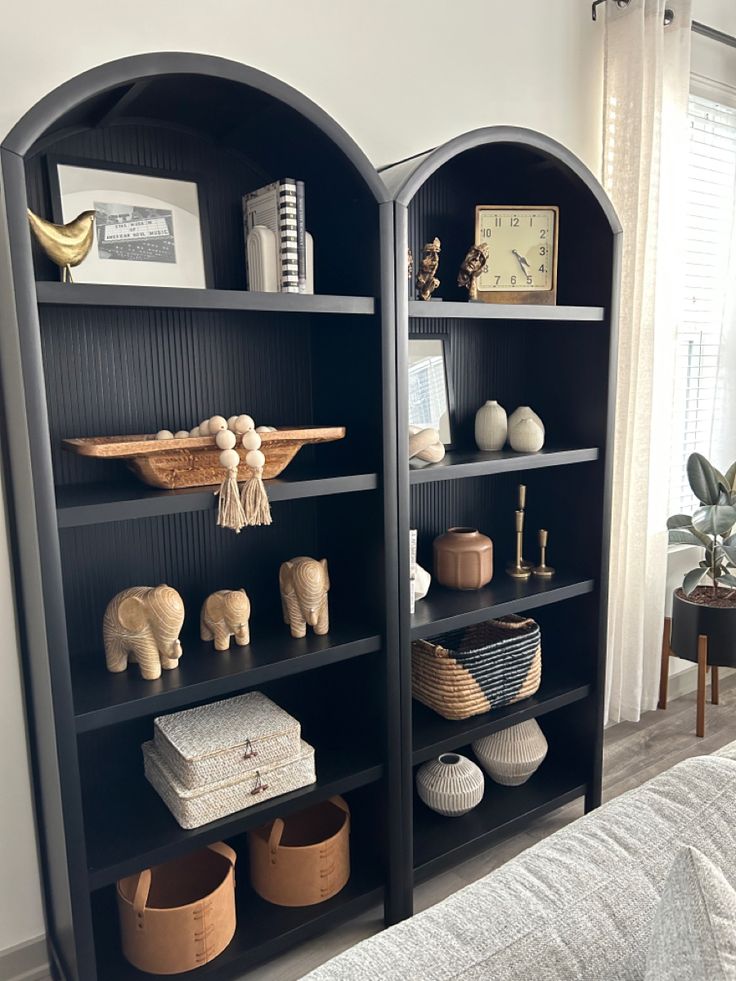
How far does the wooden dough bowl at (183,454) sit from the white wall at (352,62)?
351mm

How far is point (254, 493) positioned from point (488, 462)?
62cm

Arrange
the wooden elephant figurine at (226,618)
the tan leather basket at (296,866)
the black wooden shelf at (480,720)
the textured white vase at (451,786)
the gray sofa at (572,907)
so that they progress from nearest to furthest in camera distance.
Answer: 1. the gray sofa at (572,907)
2. the wooden elephant figurine at (226,618)
3. the tan leather basket at (296,866)
4. the black wooden shelf at (480,720)
5. the textured white vase at (451,786)

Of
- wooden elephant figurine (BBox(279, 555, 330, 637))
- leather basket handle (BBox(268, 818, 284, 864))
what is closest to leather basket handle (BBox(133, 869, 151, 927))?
leather basket handle (BBox(268, 818, 284, 864))

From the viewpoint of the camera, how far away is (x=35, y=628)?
146cm

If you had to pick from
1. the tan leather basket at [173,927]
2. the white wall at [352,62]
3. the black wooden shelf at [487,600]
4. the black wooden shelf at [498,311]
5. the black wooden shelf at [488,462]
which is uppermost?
the white wall at [352,62]

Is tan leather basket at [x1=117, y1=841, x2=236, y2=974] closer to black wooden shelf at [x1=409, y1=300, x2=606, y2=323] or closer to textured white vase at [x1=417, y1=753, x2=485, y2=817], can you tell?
textured white vase at [x1=417, y1=753, x2=485, y2=817]

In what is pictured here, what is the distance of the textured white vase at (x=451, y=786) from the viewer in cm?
202

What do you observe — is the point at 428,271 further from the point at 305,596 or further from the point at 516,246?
the point at 305,596

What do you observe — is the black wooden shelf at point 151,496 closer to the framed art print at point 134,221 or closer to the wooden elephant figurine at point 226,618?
the wooden elephant figurine at point 226,618

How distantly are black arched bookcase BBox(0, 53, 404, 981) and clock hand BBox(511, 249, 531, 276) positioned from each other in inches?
22.0

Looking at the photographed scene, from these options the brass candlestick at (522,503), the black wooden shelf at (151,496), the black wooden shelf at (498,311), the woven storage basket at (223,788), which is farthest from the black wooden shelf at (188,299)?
the woven storage basket at (223,788)

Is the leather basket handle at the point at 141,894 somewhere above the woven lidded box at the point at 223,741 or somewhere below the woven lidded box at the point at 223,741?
below

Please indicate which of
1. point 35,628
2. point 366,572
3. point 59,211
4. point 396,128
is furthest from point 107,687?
point 396,128

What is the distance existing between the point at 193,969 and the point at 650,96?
8.34ft
